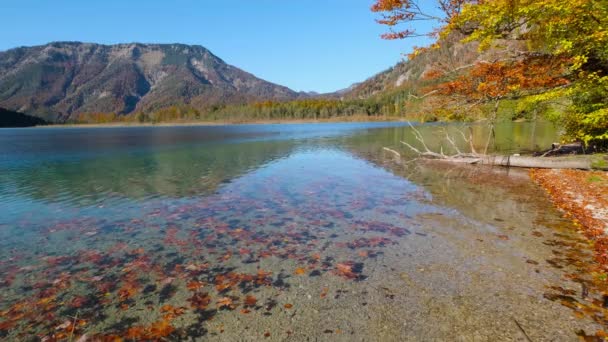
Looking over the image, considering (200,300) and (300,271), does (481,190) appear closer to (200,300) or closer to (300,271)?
(300,271)

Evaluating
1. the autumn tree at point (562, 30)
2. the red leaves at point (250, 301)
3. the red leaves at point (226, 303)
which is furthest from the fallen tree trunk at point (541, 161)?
the red leaves at point (226, 303)

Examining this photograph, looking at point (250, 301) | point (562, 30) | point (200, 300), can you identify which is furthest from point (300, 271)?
point (562, 30)

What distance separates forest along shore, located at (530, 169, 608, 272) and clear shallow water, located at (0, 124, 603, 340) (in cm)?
60

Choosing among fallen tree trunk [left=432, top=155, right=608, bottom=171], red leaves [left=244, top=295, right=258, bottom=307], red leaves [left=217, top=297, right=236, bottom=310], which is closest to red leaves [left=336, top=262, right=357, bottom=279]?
red leaves [left=244, top=295, right=258, bottom=307]

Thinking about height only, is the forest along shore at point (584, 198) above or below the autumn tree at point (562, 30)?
below

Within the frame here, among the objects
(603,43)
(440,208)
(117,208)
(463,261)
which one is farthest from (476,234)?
(117,208)

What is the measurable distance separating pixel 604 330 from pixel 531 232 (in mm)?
5382

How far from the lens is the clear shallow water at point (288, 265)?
5.91 metres

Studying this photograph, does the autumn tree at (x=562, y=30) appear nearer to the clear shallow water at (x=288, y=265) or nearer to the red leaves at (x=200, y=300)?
the clear shallow water at (x=288, y=265)

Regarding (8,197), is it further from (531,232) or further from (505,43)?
(505,43)

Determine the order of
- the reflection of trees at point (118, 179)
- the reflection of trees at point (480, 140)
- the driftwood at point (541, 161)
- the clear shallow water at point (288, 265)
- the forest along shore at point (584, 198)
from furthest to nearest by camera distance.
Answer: the reflection of trees at point (480, 140) → the reflection of trees at point (118, 179) → the driftwood at point (541, 161) → the forest along shore at point (584, 198) → the clear shallow water at point (288, 265)

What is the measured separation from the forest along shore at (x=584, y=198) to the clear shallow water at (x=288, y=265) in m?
0.60

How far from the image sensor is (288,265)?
27.6 ft

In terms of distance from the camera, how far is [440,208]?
13.6 metres
